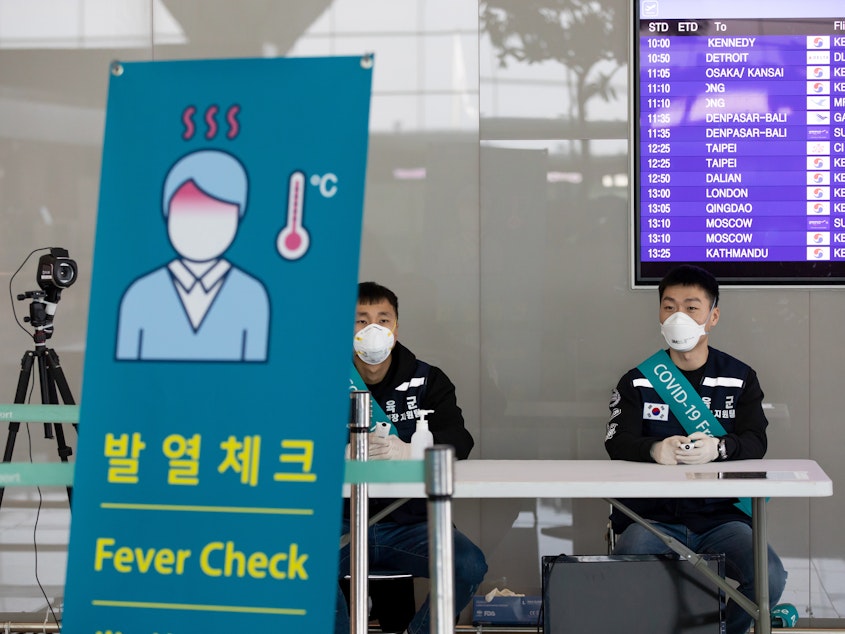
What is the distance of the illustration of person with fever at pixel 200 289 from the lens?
154 centimetres

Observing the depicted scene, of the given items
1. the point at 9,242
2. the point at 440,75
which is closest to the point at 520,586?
the point at 440,75

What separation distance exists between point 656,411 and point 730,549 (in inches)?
18.5

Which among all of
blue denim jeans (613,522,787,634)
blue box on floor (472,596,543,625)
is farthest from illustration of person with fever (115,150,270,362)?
blue box on floor (472,596,543,625)

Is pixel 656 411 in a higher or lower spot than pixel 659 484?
higher

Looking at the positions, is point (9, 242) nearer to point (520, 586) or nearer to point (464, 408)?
point (464, 408)

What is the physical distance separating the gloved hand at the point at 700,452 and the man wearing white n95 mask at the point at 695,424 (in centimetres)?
4

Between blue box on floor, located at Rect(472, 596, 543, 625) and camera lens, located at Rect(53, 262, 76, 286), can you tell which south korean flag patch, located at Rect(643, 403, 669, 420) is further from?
camera lens, located at Rect(53, 262, 76, 286)

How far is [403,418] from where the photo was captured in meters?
3.33

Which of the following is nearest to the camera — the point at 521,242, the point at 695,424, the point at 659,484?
the point at 659,484

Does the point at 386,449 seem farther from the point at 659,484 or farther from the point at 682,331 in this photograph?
the point at 682,331

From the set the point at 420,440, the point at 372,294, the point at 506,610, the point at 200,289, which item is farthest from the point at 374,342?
the point at 200,289

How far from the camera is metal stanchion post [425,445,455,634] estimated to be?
4.80 feet

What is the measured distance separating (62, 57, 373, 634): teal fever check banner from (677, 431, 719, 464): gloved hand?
1651 mm

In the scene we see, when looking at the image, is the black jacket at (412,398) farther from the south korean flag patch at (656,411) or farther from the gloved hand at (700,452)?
the gloved hand at (700,452)
